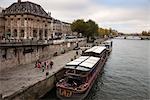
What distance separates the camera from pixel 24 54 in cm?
3353

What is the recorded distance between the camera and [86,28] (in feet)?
299

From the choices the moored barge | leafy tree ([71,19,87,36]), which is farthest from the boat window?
leafy tree ([71,19,87,36])

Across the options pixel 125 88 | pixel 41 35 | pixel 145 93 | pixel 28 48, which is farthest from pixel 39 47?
pixel 145 93

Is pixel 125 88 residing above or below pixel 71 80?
below

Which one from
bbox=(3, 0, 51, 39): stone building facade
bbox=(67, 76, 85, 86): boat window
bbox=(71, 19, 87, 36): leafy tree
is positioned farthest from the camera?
bbox=(71, 19, 87, 36): leafy tree

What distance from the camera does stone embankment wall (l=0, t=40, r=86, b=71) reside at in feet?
94.5

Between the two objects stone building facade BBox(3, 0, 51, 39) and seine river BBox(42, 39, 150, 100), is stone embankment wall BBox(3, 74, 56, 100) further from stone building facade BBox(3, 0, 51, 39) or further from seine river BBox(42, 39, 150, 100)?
stone building facade BBox(3, 0, 51, 39)

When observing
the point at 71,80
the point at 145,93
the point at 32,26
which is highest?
the point at 32,26

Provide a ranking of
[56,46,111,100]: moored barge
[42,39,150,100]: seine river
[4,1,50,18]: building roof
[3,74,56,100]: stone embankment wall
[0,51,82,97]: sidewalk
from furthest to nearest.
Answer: [4,1,50,18]: building roof < [42,39,150,100]: seine river < [56,46,111,100]: moored barge < [0,51,82,97]: sidewalk < [3,74,56,100]: stone embankment wall

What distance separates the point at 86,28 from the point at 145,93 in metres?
64.5

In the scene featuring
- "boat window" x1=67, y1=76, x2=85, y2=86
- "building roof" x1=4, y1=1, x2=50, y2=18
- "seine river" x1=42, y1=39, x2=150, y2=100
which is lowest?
"seine river" x1=42, y1=39, x2=150, y2=100

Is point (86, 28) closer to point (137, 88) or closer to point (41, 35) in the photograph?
point (41, 35)

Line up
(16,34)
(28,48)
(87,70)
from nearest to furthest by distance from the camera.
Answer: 1. (87,70)
2. (28,48)
3. (16,34)

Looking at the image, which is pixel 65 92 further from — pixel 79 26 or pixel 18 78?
pixel 79 26
